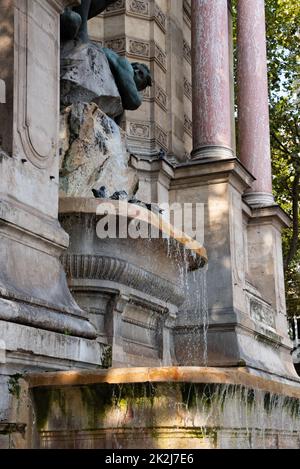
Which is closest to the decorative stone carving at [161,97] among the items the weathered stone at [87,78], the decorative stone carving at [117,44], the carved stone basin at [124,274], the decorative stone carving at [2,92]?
the decorative stone carving at [117,44]

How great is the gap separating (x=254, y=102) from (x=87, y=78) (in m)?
8.17

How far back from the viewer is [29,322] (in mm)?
5125

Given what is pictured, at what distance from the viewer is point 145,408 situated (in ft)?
15.3

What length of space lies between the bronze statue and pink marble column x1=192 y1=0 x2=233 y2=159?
4.04m

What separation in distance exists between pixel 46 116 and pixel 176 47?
956 cm

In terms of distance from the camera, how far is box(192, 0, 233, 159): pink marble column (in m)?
13.1

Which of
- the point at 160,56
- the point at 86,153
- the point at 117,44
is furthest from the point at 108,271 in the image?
the point at 160,56

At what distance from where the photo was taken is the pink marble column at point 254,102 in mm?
15656

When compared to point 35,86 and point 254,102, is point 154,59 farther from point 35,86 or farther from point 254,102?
point 35,86

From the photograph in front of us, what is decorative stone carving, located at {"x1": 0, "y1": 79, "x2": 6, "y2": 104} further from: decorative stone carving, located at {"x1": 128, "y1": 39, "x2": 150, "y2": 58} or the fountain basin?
decorative stone carving, located at {"x1": 128, "y1": 39, "x2": 150, "y2": 58}

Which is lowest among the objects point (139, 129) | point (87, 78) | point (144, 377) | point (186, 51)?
point (144, 377)

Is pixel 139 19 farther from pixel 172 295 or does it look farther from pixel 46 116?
pixel 46 116

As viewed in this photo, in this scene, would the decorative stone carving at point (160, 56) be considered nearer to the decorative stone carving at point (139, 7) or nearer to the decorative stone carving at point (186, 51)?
the decorative stone carving at point (139, 7)

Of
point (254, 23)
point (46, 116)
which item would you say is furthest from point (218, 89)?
point (46, 116)
